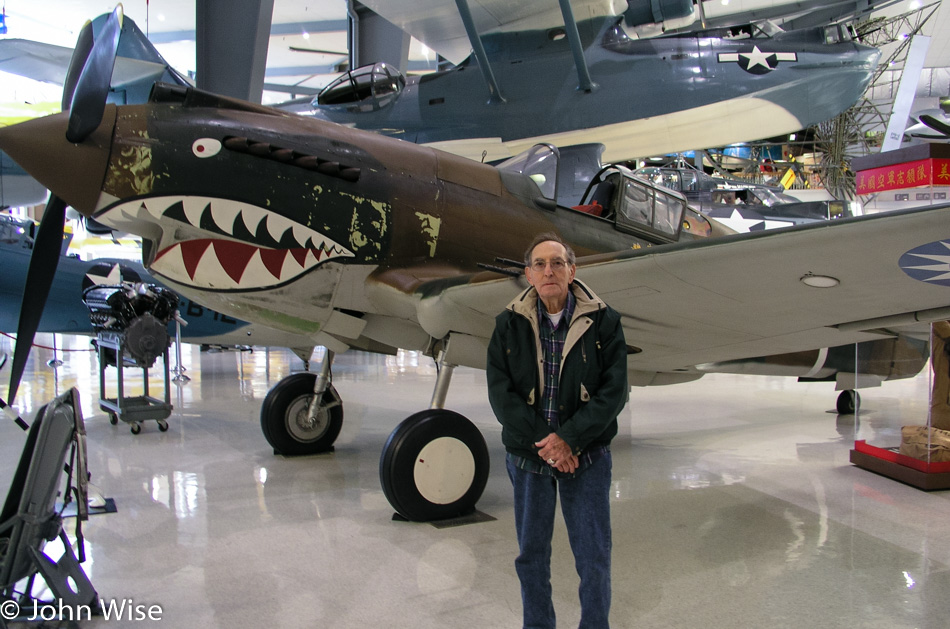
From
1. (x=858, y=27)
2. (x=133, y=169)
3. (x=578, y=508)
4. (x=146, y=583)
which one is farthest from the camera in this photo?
(x=858, y=27)

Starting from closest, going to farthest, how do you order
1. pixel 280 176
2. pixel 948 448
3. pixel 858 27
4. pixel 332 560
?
1. pixel 332 560
2. pixel 280 176
3. pixel 948 448
4. pixel 858 27

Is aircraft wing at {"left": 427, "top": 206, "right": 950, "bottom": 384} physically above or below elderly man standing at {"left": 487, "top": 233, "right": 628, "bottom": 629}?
above

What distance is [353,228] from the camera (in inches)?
135

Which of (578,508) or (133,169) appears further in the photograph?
(133,169)

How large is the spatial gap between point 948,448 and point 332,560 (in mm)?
3913

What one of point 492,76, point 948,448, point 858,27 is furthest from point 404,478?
point 858,27

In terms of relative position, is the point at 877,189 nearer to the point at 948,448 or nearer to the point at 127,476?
the point at 948,448

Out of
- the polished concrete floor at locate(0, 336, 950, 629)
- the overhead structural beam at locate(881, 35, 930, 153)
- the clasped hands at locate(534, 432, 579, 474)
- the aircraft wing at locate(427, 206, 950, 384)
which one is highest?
the overhead structural beam at locate(881, 35, 930, 153)

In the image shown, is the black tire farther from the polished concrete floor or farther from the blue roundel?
the blue roundel

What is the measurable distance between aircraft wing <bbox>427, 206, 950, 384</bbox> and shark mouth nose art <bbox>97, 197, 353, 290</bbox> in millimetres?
775

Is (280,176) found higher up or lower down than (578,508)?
higher up

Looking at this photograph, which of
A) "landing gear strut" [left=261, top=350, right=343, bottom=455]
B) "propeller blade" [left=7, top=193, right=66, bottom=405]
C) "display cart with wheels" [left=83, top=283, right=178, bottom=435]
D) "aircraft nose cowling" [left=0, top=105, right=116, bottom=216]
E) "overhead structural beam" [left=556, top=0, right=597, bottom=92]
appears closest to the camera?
"aircraft nose cowling" [left=0, top=105, right=116, bottom=216]

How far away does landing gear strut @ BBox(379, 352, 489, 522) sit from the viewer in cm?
315

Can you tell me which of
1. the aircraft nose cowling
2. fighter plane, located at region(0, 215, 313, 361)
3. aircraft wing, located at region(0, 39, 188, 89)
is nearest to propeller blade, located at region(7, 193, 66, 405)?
the aircraft nose cowling
